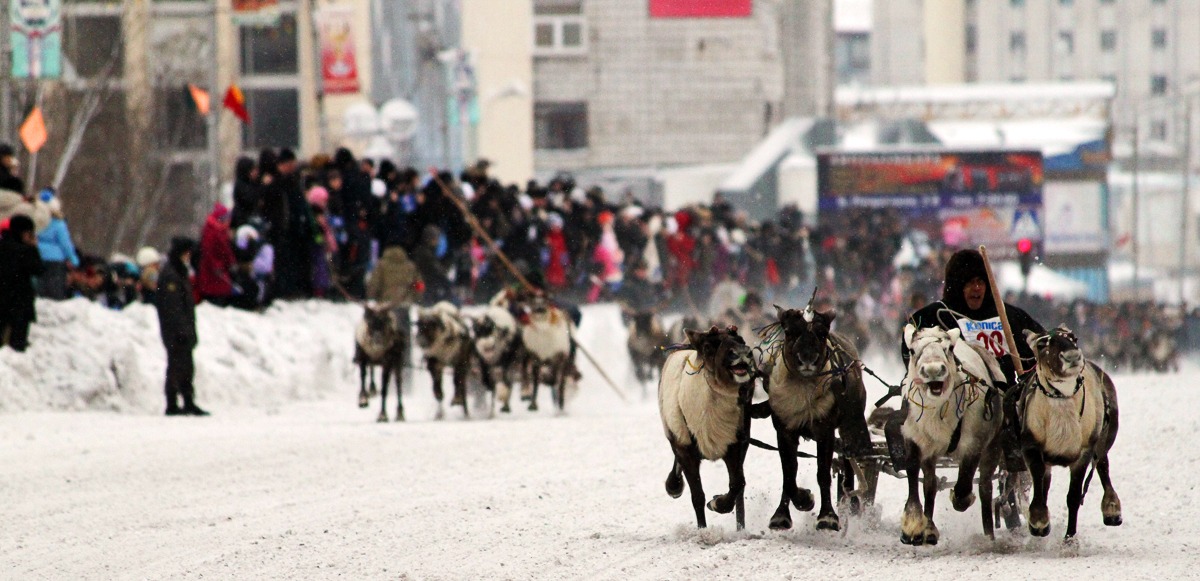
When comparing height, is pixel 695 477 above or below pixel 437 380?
above

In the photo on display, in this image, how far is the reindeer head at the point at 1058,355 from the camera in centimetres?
813

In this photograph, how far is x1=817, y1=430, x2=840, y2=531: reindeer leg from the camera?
353 inches

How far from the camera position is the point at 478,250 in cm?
2325

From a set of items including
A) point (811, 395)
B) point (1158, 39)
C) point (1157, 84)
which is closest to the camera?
point (811, 395)

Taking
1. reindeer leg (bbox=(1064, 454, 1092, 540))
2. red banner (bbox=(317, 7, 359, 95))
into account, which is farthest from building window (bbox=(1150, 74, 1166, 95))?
reindeer leg (bbox=(1064, 454, 1092, 540))

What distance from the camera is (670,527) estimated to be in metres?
9.99

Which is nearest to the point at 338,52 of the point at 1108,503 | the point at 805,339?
the point at 805,339

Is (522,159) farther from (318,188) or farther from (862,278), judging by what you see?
(318,188)

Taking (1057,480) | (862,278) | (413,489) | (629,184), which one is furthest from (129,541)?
(629,184)

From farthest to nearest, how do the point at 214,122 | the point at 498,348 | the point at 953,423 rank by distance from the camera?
the point at 214,122 < the point at 498,348 < the point at 953,423

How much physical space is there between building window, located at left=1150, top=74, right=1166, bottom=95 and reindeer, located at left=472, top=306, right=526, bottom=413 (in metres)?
81.6

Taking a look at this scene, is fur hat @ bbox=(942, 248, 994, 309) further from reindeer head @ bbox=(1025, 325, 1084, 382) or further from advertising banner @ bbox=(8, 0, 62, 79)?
advertising banner @ bbox=(8, 0, 62, 79)

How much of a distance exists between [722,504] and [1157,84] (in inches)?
3543

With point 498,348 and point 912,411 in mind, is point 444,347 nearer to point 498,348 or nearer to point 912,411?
point 498,348
